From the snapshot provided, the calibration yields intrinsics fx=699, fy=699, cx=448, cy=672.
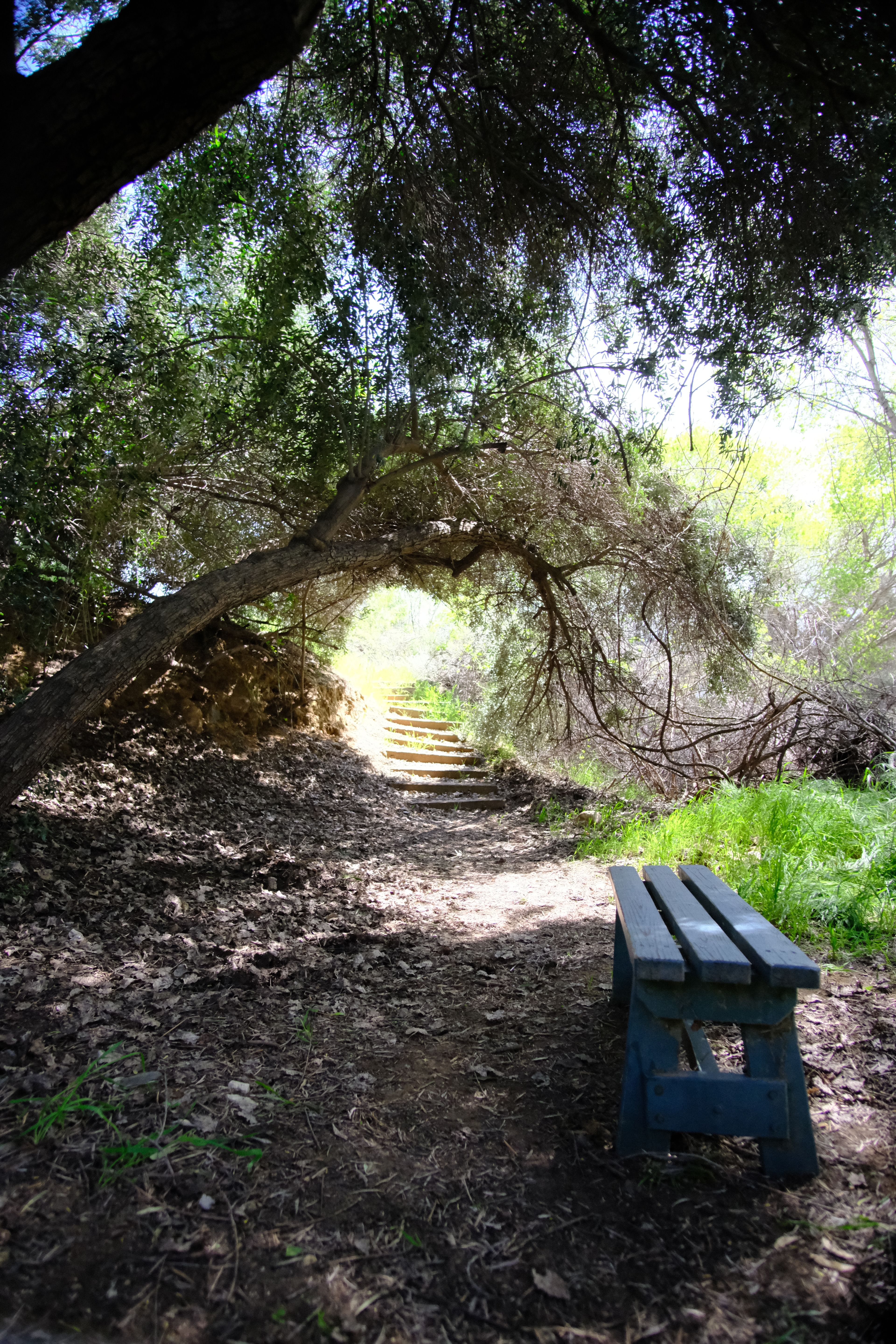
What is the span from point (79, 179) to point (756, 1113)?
11.1ft

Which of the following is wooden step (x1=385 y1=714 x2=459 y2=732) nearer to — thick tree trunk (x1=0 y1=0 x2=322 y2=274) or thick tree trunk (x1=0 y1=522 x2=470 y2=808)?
thick tree trunk (x1=0 y1=522 x2=470 y2=808)

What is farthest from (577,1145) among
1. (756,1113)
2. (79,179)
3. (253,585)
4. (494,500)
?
(494,500)

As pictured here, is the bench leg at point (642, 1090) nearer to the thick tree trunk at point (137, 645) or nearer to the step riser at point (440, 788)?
the thick tree trunk at point (137, 645)

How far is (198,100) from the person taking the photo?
214 centimetres

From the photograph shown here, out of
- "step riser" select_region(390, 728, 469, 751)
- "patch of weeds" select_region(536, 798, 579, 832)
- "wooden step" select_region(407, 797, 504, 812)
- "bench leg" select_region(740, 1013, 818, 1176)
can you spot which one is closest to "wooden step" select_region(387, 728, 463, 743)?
→ "step riser" select_region(390, 728, 469, 751)

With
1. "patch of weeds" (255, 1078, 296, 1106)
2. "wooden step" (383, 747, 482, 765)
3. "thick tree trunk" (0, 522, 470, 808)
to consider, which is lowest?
"wooden step" (383, 747, 482, 765)

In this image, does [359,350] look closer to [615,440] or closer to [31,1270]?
[615,440]

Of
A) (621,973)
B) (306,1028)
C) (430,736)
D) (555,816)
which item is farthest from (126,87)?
(430,736)

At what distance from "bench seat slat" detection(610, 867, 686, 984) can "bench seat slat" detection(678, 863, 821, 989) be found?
0.64ft

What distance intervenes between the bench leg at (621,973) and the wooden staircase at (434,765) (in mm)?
5167

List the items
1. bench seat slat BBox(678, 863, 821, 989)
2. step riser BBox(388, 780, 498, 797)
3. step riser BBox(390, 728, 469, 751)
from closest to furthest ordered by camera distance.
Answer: bench seat slat BBox(678, 863, 821, 989) < step riser BBox(388, 780, 498, 797) < step riser BBox(390, 728, 469, 751)

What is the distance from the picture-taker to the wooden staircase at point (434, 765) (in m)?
8.55

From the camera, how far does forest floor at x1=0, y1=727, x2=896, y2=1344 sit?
1.54 meters

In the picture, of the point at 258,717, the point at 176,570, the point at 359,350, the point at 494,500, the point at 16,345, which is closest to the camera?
the point at 16,345
